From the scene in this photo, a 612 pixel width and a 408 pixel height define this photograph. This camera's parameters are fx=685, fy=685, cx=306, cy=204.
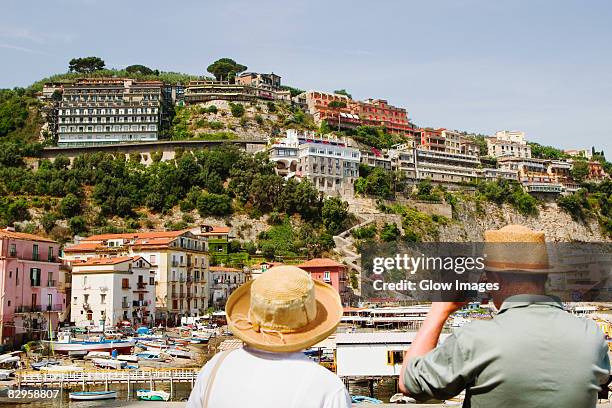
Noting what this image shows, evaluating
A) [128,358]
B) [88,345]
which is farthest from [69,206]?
[128,358]

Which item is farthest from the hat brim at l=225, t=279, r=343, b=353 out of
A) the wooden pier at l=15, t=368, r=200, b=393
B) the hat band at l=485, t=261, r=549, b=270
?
the wooden pier at l=15, t=368, r=200, b=393

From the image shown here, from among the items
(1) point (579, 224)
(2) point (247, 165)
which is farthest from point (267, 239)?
(1) point (579, 224)

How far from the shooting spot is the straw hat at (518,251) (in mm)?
2455

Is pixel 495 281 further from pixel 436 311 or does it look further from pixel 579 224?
pixel 579 224

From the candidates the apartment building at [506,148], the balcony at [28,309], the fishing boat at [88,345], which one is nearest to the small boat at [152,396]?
the fishing boat at [88,345]

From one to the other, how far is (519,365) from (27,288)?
33.6 metres

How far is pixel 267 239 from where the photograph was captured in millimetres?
61750

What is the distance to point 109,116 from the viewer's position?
7900 centimetres

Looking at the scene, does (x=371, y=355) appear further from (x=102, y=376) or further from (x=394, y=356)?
(x=102, y=376)

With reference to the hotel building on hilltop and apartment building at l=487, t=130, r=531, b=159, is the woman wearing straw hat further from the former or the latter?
apartment building at l=487, t=130, r=531, b=159

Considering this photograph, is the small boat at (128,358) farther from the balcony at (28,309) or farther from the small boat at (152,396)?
the small boat at (152,396)

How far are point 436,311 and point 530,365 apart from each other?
1.38ft

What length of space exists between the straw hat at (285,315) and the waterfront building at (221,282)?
48048 millimetres

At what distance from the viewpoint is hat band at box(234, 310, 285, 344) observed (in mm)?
2556
